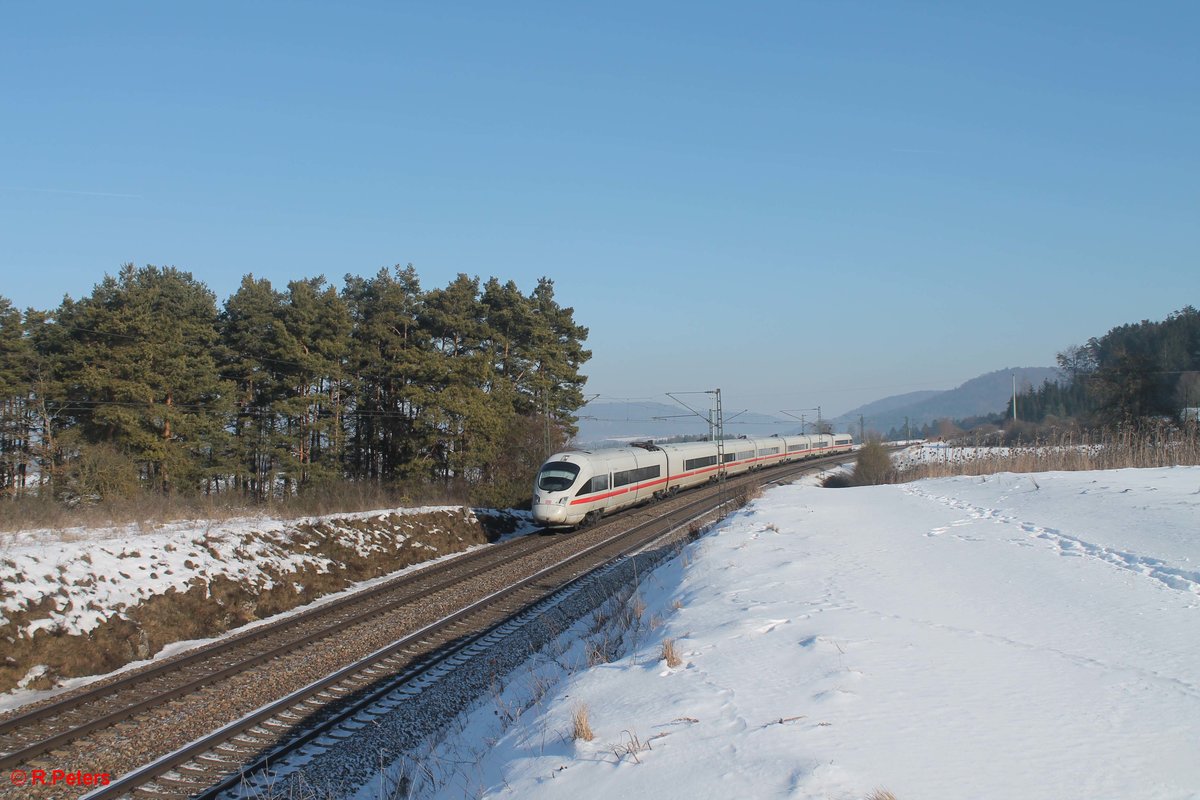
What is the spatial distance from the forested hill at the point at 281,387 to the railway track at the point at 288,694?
16.8 metres

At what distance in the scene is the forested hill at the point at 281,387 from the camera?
117 ft

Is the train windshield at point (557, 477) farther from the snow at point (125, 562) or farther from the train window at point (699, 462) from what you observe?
the train window at point (699, 462)

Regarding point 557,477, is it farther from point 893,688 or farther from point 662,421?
point 662,421

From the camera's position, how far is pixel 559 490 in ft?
88.2

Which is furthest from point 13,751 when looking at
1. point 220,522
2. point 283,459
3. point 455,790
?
point 283,459

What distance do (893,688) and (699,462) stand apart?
37.0m

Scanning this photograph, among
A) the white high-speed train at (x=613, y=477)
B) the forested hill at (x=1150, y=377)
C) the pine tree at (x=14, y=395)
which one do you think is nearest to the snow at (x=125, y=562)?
the white high-speed train at (x=613, y=477)

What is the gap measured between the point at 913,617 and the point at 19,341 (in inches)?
1717

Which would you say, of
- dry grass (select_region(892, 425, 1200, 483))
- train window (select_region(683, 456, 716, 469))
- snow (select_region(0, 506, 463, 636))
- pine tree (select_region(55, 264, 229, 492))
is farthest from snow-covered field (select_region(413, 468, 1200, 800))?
pine tree (select_region(55, 264, 229, 492))

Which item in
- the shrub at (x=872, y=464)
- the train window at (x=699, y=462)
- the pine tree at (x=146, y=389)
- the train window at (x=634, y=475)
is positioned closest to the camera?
the train window at (x=634, y=475)

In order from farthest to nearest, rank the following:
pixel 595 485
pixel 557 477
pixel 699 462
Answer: pixel 699 462
pixel 595 485
pixel 557 477

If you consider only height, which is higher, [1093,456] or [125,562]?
[1093,456]

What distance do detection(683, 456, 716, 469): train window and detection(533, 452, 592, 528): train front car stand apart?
13.3 meters

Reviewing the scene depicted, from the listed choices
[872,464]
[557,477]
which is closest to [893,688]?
[557,477]
